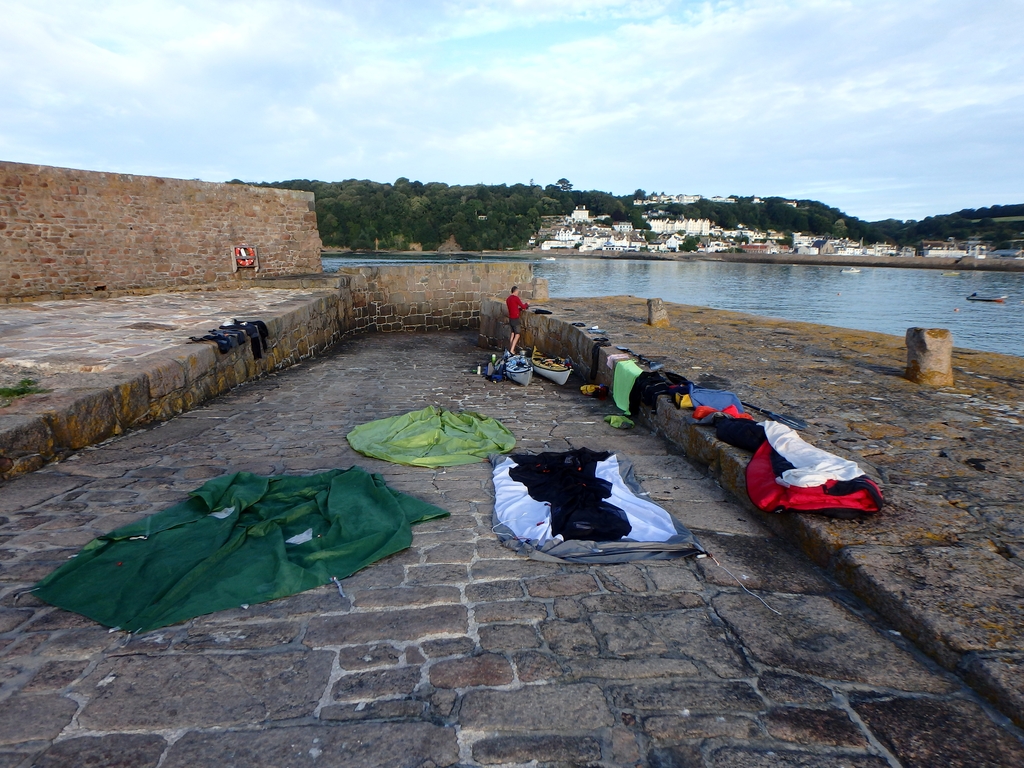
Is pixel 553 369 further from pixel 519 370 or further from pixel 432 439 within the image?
pixel 432 439

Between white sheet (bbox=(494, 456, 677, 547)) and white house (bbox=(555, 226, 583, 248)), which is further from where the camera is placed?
white house (bbox=(555, 226, 583, 248))

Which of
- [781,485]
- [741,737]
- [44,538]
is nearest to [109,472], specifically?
[44,538]

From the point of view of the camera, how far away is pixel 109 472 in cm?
429

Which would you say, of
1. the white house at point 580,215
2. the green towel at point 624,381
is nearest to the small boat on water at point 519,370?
the green towel at point 624,381

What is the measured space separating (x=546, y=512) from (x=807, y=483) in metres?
1.59

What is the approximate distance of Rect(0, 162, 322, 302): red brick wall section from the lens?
38.1ft

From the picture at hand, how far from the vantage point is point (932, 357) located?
6.32 metres

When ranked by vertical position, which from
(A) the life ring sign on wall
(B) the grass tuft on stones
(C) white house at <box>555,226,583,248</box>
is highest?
(C) white house at <box>555,226,583,248</box>

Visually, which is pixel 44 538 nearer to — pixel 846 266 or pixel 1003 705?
pixel 1003 705

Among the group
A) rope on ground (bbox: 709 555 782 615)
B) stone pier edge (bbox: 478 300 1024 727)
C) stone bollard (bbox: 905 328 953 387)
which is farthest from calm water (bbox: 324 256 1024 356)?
rope on ground (bbox: 709 555 782 615)

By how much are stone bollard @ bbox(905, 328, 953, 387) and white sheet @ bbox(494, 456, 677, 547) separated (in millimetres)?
4414

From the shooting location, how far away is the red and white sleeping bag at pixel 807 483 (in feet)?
10.5

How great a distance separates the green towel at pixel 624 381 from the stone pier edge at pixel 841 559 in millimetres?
423

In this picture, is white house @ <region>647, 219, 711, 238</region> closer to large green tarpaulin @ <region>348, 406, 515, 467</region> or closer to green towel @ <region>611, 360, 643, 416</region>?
green towel @ <region>611, 360, 643, 416</region>
